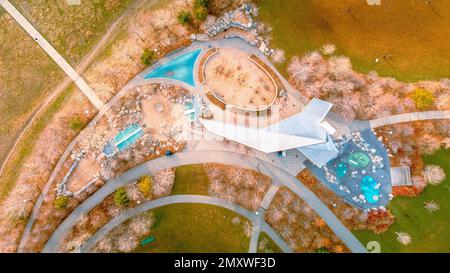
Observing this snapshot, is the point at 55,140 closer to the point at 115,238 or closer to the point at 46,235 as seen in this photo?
the point at 46,235

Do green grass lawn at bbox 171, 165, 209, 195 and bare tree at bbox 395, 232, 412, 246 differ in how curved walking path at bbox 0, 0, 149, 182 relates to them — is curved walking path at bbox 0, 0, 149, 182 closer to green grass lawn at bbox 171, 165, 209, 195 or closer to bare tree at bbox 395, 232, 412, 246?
green grass lawn at bbox 171, 165, 209, 195

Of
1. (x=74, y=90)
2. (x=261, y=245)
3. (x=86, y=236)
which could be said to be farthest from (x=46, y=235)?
(x=261, y=245)

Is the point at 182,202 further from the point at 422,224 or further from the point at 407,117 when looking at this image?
the point at 407,117

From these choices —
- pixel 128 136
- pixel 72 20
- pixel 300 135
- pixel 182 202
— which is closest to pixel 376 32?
pixel 300 135

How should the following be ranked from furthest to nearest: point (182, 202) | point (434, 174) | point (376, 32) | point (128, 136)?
point (376, 32) < point (128, 136) < point (182, 202) < point (434, 174)

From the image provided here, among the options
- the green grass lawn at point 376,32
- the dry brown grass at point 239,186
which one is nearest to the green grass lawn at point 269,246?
the dry brown grass at point 239,186
